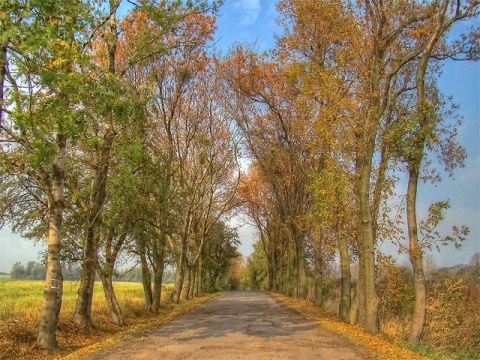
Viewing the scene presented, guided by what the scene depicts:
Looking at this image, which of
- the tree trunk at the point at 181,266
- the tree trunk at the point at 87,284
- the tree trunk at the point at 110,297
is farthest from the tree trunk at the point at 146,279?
the tree trunk at the point at 181,266

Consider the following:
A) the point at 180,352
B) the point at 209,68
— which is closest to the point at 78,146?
the point at 180,352

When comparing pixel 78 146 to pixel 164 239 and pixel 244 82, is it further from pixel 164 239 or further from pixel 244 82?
pixel 244 82

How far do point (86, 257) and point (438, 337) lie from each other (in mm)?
11311

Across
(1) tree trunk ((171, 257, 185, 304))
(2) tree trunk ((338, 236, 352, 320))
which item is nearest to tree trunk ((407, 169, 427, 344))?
(2) tree trunk ((338, 236, 352, 320))

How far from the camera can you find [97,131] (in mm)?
11367

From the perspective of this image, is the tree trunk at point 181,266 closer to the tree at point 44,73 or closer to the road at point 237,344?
the road at point 237,344

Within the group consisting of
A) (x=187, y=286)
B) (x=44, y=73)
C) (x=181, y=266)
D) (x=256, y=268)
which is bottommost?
(x=187, y=286)

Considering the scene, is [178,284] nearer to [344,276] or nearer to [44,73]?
[344,276]

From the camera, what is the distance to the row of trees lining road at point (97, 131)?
8.23m

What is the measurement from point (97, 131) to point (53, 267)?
12.1 feet

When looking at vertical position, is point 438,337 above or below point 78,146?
below

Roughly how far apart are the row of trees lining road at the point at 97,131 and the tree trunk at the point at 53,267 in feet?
0.08

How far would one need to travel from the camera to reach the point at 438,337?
12992 mm

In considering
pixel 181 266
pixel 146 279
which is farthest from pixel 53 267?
pixel 181 266
